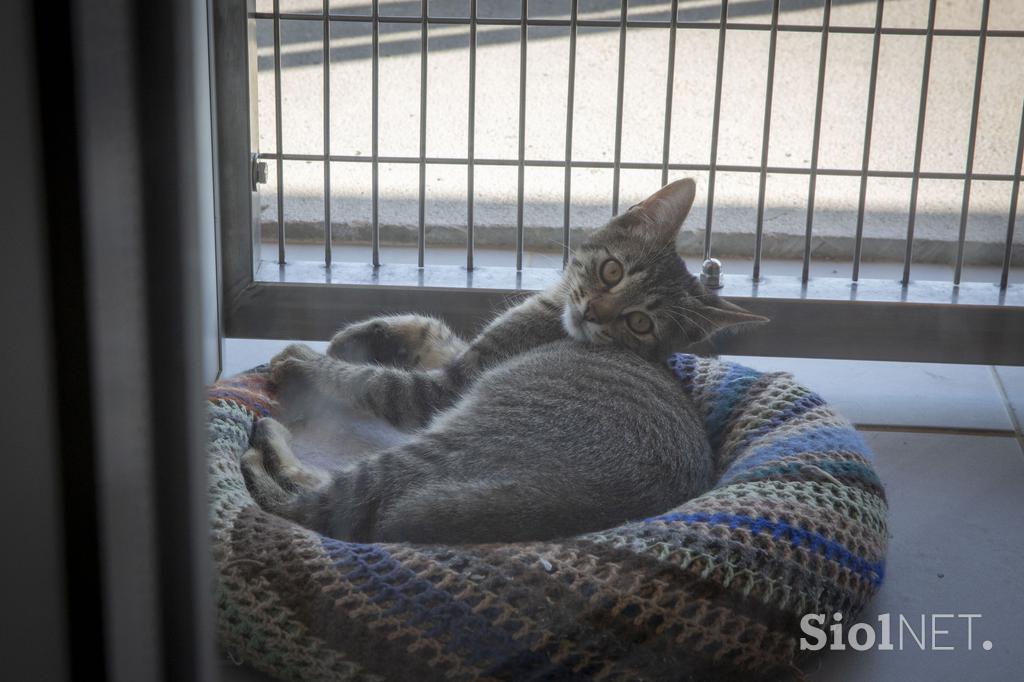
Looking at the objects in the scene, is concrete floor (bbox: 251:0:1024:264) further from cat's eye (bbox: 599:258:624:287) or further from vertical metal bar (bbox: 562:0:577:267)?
cat's eye (bbox: 599:258:624:287)

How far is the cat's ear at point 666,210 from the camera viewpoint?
1749 millimetres

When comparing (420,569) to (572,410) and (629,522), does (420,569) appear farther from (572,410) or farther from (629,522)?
(572,410)

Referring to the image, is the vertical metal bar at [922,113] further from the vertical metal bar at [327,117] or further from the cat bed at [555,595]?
the vertical metal bar at [327,117]

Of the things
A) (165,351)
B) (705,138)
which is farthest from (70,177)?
(705,138)

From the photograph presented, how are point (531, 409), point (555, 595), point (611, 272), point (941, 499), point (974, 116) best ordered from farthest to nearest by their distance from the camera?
point (974, 116)
point (611, 272)
point (941, 499)
point (531, 409)
point (555, 595)

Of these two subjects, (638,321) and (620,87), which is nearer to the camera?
(638,321)

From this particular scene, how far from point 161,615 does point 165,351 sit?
0.32ft

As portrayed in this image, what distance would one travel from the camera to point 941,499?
165 cm

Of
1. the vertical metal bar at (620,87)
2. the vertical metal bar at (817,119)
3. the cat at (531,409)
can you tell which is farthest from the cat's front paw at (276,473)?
the vertical metal bar at (817,119)

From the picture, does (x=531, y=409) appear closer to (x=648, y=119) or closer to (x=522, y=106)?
(x=522, y=106)

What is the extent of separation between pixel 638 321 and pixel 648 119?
3.76ft

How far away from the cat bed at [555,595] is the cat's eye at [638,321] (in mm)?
496

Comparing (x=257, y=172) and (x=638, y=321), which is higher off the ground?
(x=257, y=172)

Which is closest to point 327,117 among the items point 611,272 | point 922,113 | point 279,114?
point 279,114
